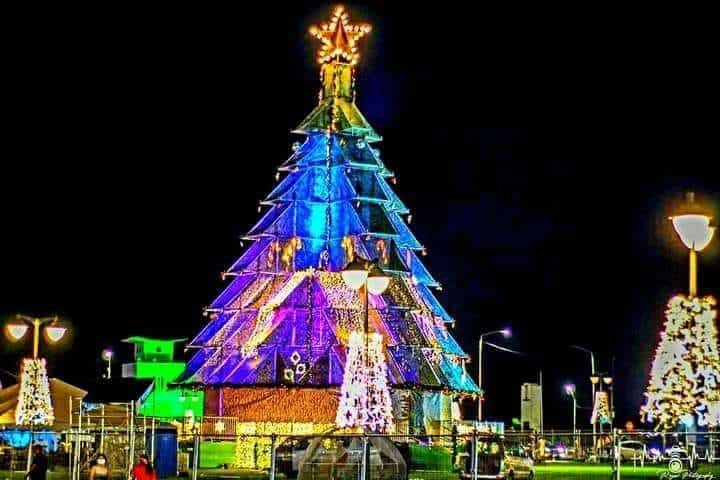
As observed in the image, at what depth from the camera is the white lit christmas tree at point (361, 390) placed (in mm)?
45888

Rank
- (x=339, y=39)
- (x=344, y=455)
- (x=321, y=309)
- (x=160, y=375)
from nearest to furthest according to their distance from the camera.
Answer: (x=344, y=455)
(x=321, y=309)
(x=339, y=39)
(x=160, y=375)

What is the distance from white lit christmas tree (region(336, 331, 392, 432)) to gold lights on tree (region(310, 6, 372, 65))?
32009 mm

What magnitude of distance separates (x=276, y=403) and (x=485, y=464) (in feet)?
83.0

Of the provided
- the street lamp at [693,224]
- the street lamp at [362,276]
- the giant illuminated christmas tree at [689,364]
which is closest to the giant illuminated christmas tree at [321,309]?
the street lamp at [362,276]

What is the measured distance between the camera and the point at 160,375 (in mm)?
100500

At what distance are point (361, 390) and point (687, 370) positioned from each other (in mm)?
19991

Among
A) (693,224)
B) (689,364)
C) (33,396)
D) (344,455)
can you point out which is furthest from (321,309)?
(693,224)

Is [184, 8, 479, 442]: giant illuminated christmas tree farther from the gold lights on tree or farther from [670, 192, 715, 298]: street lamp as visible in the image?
[670, 192, 715, 298]: street lamp

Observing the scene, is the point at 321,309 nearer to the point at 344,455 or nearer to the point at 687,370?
the point at 344,455

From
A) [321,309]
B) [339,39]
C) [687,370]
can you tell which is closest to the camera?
[687,370]

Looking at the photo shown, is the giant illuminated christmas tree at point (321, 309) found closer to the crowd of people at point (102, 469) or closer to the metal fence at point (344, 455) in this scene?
the metal fence at point (344, 455)

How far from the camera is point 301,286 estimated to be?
7306 centimetres

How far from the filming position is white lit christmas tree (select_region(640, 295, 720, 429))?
27.2 meters

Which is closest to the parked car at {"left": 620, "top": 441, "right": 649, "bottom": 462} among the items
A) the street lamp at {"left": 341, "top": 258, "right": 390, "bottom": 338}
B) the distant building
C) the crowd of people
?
the distant building
